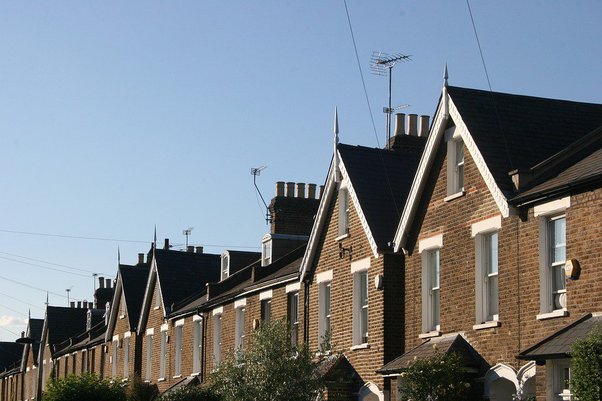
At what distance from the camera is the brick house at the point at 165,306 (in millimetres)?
47281

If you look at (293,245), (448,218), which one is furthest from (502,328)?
(293,245)

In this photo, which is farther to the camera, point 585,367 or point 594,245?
point 594,245

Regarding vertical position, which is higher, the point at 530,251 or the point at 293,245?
the point at 293,245

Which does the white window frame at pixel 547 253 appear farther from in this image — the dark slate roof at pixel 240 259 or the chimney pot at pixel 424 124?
the dark slate roof at pixel 240 259

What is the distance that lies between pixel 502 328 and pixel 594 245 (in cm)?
357

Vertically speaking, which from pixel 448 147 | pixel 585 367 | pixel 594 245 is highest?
pixel 448 147

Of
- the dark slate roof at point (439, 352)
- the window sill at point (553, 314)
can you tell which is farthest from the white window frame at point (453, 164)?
the window sill at point (553, 314)

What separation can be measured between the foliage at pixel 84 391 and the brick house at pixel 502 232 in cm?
2220

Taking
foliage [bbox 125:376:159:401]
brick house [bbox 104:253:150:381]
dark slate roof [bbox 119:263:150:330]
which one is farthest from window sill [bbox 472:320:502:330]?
dark slate roof [bbox 119:263:150:330]

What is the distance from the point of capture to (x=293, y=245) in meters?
42.7

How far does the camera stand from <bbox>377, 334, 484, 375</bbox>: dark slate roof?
24.7m

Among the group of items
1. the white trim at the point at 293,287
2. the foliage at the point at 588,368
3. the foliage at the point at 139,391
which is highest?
the white trim at the point at 293,287

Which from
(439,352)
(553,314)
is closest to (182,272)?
(439,352)

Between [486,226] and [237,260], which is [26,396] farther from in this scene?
[486,226]
